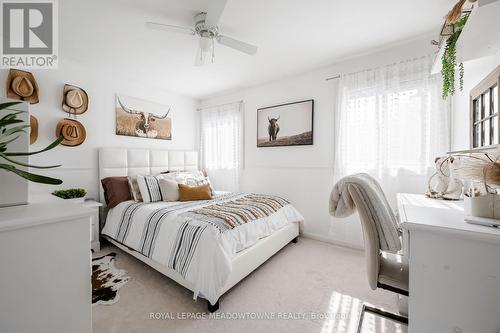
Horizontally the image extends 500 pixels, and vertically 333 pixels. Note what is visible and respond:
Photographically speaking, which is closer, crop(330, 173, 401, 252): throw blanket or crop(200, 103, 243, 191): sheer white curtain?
crop(330, 173, 401, 252): throw blanket

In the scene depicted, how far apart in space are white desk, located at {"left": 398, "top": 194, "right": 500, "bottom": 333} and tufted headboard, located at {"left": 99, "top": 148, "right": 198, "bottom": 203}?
346cm

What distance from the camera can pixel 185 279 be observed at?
175cm

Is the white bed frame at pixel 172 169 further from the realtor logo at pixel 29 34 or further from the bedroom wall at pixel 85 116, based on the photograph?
the realtor logo at pixel 29 34

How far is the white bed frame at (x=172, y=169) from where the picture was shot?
1.86 meters

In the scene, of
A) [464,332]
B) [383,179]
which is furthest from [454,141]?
[464,332]

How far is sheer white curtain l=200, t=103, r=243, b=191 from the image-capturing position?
3834mm

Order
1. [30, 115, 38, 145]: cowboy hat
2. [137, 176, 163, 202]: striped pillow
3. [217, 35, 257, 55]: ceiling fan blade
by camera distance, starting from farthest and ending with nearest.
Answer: [137, 176, 163, 202]: striped pillow → [30, 115, 38, 145]: cowboy hat → [217, 35, 257, 55]: ceiling fan blade

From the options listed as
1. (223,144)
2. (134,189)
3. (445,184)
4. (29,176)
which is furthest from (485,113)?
(134,189)

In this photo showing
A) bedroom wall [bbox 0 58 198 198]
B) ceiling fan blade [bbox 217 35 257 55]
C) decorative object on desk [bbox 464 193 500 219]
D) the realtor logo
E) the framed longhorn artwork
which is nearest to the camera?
decorative object on desk [bbox 464 193 500 219]

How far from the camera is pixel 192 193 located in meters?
2.87

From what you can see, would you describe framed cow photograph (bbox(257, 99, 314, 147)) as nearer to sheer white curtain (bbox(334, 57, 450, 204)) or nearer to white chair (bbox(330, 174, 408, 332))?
sheer white curtain (bbox(334, 57, 450, 204))

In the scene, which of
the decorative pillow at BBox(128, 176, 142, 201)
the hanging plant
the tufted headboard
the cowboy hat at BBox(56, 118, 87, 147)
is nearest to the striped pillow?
the decorative pillow at BBox(128, 176, 142, 201)

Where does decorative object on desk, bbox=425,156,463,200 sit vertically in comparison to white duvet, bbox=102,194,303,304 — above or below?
above

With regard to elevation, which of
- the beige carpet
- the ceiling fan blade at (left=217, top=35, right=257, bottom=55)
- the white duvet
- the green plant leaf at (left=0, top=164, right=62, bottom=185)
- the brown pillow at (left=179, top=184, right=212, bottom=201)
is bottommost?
the beige carpet
